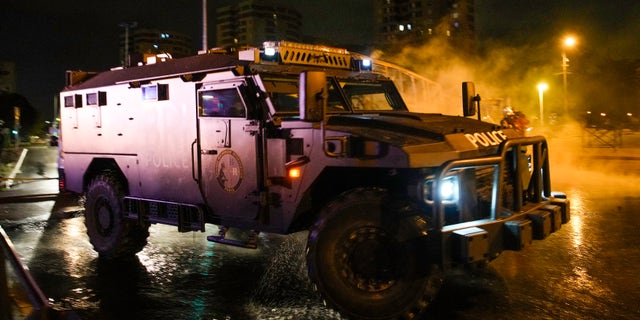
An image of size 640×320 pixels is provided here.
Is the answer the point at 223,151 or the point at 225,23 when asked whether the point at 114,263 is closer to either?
the point at 223,151

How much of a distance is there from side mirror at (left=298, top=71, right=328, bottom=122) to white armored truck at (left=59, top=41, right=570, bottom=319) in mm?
11

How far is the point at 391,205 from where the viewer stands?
457 centimetres

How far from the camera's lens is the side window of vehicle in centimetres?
556

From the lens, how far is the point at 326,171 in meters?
4.91

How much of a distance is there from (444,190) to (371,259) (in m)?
0.83

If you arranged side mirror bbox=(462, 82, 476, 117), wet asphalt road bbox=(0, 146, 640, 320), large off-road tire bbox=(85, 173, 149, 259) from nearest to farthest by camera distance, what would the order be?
wet asphalt road bbox=(0, 146, 640, 320) < side mirror bbox=(462, 82, 476, 117) < large off-road tire bbox=(85, 173, 149, 259)

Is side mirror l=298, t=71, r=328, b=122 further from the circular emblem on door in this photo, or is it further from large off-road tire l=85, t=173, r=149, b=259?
large off-road tire l=85, t=173, r=149, b=259

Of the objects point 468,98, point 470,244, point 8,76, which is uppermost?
point 8,76

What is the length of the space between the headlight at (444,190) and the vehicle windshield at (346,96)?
1.48 meters

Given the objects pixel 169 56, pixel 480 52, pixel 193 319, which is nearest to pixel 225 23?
pixel 480 52

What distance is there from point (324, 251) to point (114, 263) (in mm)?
3560

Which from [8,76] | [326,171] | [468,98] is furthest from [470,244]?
[8,76]

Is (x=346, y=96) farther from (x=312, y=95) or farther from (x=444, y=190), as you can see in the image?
(x=444, y=190)

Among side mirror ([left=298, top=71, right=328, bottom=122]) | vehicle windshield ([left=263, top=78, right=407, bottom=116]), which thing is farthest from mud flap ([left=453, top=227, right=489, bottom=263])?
vehicle windshield ([left=263, top=78, right=407, bottom=116])
